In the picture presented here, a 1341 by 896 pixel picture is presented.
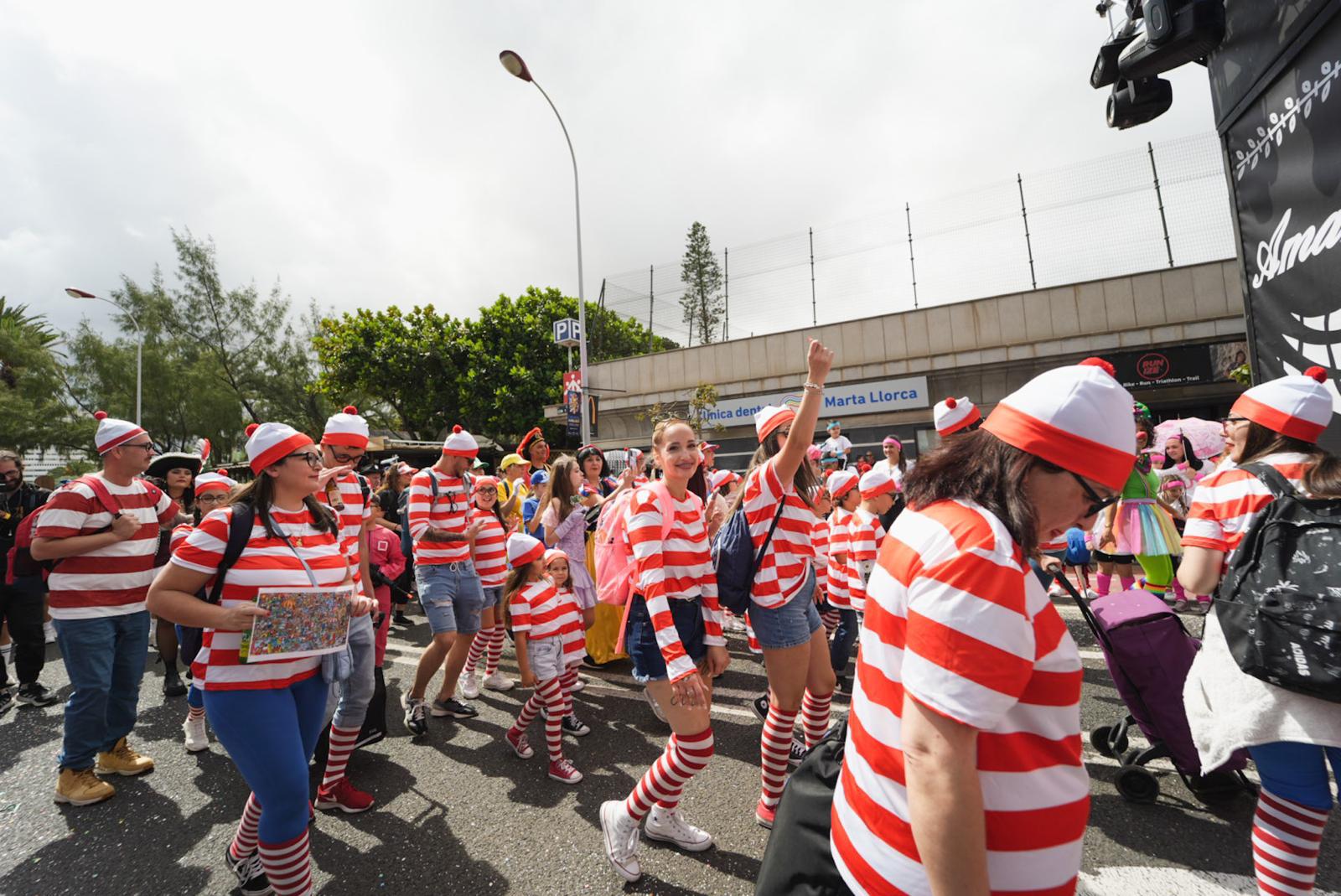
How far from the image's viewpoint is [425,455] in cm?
2489

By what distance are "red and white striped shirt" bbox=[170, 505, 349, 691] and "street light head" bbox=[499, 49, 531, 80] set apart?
14.5 m

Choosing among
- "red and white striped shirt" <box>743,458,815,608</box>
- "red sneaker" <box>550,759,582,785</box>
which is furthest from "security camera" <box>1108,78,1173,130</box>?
"red sneaker" <box>550,759,582,785</box>

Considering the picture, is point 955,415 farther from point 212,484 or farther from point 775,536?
point 212,484

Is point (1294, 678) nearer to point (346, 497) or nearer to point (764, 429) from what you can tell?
point (764, 429)

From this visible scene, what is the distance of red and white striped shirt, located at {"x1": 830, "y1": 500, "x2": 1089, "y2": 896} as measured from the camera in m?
1.01

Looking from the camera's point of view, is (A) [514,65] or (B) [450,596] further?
(A) [514,65]

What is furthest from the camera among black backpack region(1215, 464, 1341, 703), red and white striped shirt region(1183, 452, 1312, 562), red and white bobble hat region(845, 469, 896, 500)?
red and white bobble hat region(845, 469, 896, 500)

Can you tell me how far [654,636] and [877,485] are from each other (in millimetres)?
2477

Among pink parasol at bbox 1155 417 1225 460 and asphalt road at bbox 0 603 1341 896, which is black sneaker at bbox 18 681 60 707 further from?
pink parasol at bbox 1155 417 1225 460

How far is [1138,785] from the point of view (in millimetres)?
3082

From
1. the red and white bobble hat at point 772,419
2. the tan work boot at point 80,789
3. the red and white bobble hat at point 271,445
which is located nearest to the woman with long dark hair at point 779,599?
the red and white bobble hat at point 772,419

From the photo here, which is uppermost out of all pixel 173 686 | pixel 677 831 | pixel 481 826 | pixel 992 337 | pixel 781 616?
pixel 992 337

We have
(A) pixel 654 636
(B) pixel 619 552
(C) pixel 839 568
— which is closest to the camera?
(A) pixel 654 636

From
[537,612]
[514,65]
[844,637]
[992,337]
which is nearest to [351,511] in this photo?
[537,612]
